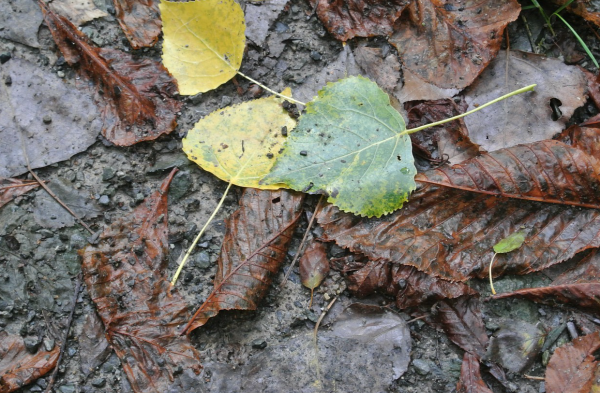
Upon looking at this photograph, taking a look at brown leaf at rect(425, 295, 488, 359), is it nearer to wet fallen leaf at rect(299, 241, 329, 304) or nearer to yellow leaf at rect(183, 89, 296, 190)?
wet fallen leaf at rect(299, 241, 329, 304)

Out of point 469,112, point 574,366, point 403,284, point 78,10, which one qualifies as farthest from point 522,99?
point 78,10

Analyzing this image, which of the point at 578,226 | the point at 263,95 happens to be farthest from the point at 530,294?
the point at 263,95

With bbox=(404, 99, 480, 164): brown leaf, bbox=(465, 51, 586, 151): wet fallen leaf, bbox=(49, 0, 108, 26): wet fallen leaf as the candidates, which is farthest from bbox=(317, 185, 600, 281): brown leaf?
bbox=(49, 0, 108, 26): wet fallen leaf

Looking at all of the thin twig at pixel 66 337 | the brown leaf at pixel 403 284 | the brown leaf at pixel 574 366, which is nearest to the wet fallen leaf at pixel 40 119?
the thin twig at pixel 66 337

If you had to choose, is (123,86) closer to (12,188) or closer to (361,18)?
(12,188)

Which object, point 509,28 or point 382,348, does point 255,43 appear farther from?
point 382,348
